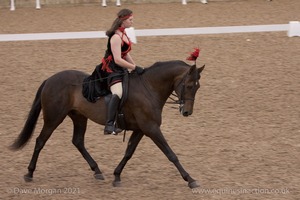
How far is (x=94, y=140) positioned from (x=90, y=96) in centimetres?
222

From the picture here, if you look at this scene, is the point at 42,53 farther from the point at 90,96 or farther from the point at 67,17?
the point at 90,96

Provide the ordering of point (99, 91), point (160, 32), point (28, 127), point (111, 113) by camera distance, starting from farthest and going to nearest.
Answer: point (160, 32), point (28, 127), point (99, 91), point (111, 113)

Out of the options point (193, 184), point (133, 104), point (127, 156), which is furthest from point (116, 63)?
point (193, 184)

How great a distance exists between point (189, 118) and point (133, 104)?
3.64 meters

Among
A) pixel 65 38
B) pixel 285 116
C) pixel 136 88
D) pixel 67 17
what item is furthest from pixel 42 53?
pixel 136 88

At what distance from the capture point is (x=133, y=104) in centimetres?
866

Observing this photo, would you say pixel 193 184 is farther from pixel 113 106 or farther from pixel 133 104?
pixel 113 106

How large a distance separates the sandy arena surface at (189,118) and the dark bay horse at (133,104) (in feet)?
1.54

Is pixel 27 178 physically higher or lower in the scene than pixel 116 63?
lower

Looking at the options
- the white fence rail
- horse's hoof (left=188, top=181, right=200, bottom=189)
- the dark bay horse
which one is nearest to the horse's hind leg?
the dark bay horse

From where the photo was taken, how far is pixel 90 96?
8.84 m

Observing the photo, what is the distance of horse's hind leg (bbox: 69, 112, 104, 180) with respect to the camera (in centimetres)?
922

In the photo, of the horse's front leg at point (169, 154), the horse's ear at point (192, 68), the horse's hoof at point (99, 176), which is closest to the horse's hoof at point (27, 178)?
the horse's hoof at point (99, 176)

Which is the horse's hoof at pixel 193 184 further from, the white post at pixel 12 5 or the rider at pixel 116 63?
the white post at pixel 12 5
